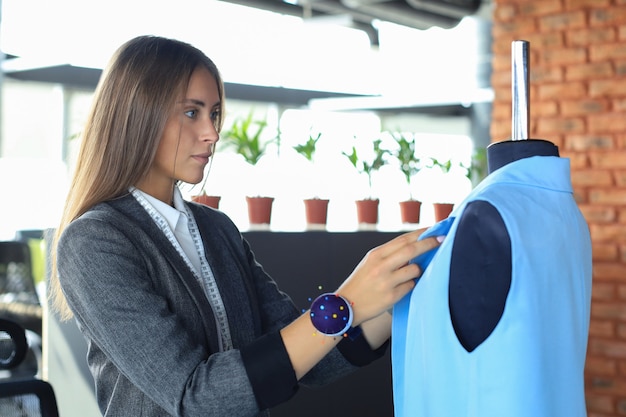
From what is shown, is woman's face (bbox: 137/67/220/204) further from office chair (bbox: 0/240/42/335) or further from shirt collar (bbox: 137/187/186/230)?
office chair (bbox: 0/240/42/335)

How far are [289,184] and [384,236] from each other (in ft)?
11.9

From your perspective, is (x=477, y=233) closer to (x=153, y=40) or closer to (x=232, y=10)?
(x=153, y=40)

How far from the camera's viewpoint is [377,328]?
1565mm

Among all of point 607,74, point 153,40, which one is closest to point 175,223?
point 153,40

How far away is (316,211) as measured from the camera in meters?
3.48

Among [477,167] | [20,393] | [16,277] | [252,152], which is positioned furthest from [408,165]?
[16,277]

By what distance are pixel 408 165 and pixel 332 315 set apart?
2.75 m

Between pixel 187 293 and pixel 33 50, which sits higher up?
pixel 33 50

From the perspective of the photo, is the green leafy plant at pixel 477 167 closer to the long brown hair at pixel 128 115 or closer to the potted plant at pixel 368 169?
the potted plant at pixel 368 169

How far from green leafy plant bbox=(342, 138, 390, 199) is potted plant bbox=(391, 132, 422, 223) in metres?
0.11

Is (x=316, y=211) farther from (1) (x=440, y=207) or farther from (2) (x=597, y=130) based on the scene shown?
(2) (x=597, y=130)

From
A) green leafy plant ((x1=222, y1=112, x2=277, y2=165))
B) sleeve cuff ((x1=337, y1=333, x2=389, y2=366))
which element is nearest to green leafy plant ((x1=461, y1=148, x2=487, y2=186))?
green leafy plant ((x1=222, y1=112, x2=277, y2=165))

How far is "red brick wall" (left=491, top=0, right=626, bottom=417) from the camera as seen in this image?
3.66 m

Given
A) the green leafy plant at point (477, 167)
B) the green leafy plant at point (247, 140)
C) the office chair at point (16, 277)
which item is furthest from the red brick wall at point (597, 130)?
the office chair at point (16, 277)
